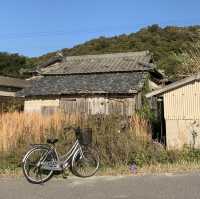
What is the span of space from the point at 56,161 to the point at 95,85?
21667mm

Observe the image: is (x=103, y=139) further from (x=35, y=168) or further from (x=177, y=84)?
(x=177, y=84)

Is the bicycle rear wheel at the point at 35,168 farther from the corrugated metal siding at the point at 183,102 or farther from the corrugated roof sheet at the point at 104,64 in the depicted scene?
the corrugated roof sheet at the point at 104,64

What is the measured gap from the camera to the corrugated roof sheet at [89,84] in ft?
96.4

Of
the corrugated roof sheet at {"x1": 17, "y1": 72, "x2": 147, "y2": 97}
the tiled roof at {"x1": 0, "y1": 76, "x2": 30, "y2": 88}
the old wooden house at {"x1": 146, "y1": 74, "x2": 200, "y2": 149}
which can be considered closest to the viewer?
the old wooden house at {"x1": 146, "y1": 74, "x2": 200, "y2": 149}

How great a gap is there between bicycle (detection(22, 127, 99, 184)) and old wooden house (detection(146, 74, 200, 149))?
4.46m

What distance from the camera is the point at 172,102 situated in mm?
14617

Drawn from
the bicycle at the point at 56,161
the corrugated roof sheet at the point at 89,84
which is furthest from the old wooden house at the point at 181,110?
the corrugated roof sheet at the point at 89,84

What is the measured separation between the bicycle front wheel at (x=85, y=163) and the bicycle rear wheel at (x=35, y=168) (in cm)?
62

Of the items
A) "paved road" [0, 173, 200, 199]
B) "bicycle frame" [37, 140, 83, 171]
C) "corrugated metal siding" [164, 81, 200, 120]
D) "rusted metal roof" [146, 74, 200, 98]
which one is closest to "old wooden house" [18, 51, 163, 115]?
"rusted metal roof" [146, 74, 200, 98]

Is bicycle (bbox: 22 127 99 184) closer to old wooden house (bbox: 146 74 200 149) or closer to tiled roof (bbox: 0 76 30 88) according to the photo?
old wooden house (bbox: 146 74 200 149)

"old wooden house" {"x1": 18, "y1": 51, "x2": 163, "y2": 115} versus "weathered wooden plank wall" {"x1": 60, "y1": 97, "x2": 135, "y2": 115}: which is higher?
"old wooden house" {"x1": 18, "y1": 51, "x2": 163, "y2": 115}

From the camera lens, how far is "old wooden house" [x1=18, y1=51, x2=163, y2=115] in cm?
2900

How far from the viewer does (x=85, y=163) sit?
985cm

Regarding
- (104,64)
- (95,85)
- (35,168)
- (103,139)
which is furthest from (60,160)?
(104,64)
